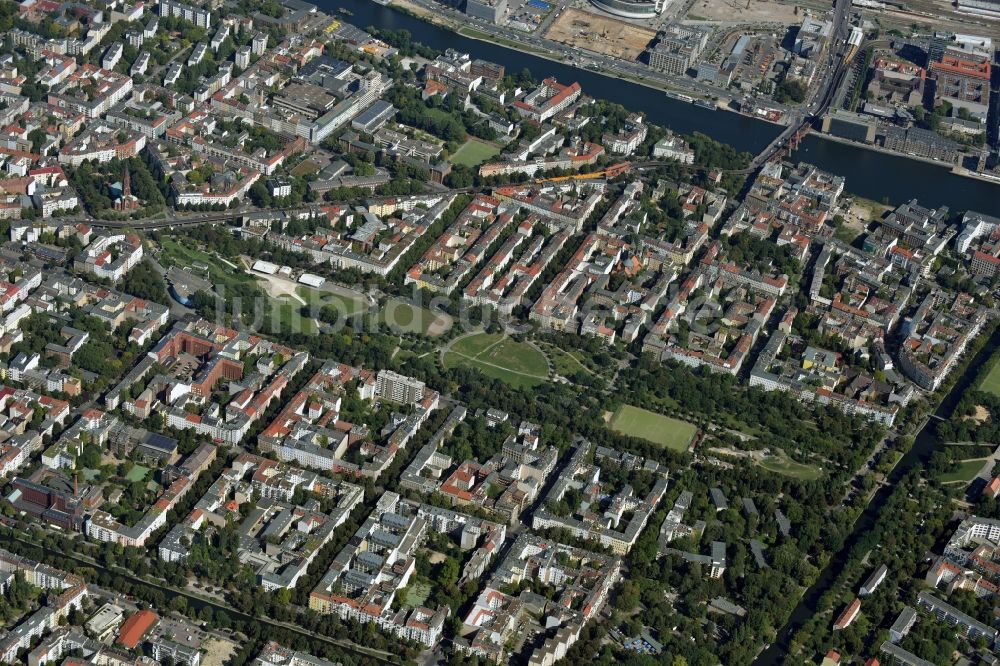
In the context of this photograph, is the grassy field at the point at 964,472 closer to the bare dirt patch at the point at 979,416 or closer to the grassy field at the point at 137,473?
the bare dirt patch at the point at 979,416

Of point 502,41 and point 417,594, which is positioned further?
point 502,41

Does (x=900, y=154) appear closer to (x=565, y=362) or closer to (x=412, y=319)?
(x=565, y=362)

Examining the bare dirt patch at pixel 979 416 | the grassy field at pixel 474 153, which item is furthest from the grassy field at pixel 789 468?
the grassy field at pixel 474 153

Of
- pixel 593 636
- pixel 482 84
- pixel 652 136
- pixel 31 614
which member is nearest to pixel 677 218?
pixel 652 136

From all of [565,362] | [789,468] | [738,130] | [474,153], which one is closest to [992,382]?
[789,468]

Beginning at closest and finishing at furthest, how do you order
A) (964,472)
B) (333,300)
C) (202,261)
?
1. (964,472)
2. (333,300)
3. (202,261)

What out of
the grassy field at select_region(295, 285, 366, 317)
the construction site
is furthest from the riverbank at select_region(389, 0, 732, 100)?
the grassy field at select_region(295, 285, 366, 317)

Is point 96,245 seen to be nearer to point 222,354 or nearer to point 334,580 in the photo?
point 222,354
